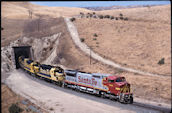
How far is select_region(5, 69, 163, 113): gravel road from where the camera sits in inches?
995

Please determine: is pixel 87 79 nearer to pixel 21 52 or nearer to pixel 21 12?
pixel 21 52

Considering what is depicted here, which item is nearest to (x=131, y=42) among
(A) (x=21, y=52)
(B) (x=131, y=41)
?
(B) (x=131, y=41)

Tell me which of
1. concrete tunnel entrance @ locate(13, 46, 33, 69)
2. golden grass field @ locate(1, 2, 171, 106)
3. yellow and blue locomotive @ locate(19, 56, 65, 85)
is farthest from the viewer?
concrete tunnel entrance @ locate(13, 46, 33, 69)

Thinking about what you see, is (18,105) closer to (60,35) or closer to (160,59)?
(160,59)

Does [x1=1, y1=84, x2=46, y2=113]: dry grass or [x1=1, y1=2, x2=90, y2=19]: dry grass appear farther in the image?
[x1=1, y1=2, x2=90, y2=19]: dry grass

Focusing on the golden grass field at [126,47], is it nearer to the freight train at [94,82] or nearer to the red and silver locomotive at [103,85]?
the red and silver locomotive at [103,85]

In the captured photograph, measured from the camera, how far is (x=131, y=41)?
6344 centimetres

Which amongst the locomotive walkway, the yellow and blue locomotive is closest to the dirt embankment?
the locomotive walkway

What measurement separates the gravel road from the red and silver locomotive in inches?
40.2

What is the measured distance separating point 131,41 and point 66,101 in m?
41.3

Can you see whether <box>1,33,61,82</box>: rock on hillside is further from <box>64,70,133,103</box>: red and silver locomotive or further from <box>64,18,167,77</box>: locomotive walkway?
<box>64,70,133,103</box>: red and silver locomotive

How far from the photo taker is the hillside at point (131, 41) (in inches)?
1930

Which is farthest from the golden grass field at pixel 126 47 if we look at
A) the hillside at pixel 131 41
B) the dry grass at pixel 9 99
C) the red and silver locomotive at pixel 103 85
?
the dry grass at pixel 9 99

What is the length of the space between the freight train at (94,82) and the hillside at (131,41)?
59.7ft
